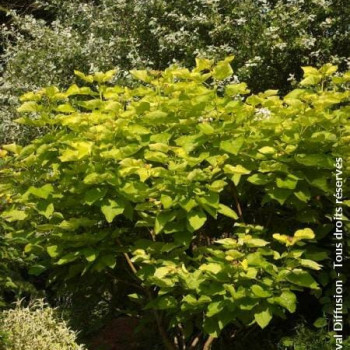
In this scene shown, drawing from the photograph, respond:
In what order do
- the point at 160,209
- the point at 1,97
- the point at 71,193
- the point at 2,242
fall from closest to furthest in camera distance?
the point at 160,209 → the point at 71,193 → the point at 2,242 → the point at 1,97

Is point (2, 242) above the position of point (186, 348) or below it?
above

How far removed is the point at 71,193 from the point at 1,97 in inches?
192

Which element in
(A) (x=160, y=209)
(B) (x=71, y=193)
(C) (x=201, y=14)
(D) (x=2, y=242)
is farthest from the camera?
(C) (x=201, y=14)

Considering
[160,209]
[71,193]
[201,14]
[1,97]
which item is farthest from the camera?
[1,97]

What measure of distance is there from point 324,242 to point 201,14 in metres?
4.11

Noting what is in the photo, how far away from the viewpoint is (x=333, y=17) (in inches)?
291

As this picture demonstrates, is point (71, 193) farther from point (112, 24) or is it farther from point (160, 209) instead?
point (112, 24)

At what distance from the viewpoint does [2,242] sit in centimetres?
400

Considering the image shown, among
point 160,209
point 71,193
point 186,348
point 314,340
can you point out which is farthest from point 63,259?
point 314,340

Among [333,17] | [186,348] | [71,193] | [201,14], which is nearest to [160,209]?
[71,193]

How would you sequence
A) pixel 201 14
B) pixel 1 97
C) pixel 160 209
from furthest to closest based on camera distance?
1. pixel 1 97
2. pixel 201 14
3. pixel 160 209

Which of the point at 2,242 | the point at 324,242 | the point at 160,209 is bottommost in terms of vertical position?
the point at 324,242

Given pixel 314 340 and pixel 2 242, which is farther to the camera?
pixel 2 242

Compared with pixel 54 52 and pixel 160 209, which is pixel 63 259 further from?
pixel 54 52
